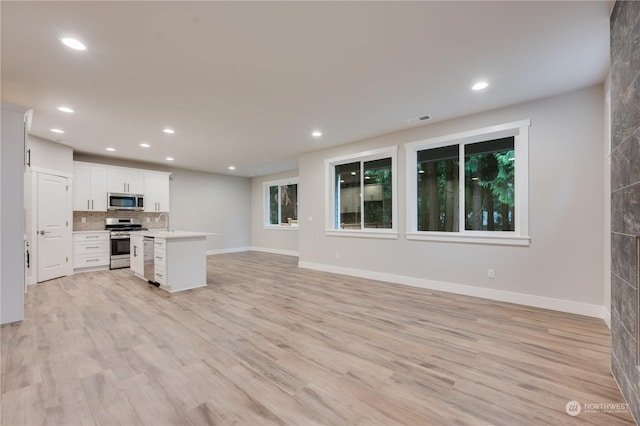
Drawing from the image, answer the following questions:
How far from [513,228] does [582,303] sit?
1140 mm

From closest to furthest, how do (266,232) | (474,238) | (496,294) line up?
1. (496,294)
2. (474,238)
3. (266,232)

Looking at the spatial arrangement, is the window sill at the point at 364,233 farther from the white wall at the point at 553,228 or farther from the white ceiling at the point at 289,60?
the white ceiling at the point at 289,60

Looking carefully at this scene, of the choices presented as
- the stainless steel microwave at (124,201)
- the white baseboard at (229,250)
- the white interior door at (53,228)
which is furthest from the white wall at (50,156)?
the white baseboard at (229,250)

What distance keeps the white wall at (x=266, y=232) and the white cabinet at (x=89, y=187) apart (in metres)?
4.54

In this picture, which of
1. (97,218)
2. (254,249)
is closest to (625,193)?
(97,218)

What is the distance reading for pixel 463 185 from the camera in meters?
4.44

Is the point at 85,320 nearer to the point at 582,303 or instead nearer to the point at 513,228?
the point at 513,228

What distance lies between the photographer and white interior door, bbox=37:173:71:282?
200 inches

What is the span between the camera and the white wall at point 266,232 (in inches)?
351

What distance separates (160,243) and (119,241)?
2.69 meters

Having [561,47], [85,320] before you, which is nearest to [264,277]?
[85,320]

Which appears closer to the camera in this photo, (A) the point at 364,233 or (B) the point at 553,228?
(B) the point at 553,228

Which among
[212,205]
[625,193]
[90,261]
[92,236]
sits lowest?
[90,261]

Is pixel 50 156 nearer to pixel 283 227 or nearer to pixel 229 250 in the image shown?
pixel 229 250
